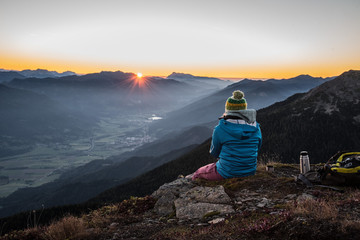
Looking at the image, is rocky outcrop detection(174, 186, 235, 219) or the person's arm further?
the person's arm

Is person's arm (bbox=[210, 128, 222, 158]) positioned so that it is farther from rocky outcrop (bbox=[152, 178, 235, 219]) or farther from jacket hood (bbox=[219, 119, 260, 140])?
rocky outcrop (bbox=[152, 178, 235, 219])

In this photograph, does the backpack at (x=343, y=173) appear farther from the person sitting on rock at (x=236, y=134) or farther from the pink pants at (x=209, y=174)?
the pink pants at (x=209, y=174)

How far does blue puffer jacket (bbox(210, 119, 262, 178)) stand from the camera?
7.57m

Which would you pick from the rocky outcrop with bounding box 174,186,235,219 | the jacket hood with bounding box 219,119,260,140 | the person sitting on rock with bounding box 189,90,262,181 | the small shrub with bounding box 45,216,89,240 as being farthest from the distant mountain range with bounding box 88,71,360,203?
the small shrub with bounding box 45,216,89,240

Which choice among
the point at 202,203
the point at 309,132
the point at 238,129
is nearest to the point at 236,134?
the point at 238,129

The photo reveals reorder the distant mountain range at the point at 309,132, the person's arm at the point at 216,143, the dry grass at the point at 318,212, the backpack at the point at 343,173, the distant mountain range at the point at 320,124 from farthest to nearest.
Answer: the distant mountain range at the point at 309,132 → the distant mountain range at the point at 320,124 → the person's arm at the point at 216,143 → the backpack at the point at 343,173 → the dry grass at the point at 318,212

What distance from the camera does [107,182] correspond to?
174 meters

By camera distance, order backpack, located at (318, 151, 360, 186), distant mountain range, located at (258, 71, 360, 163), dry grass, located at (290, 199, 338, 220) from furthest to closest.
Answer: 1. distant mountain range, located at (258, 71, 360, 163)
2. backpack, located at (318, 151, 360, 186)
3. dry grass, located at (290, 199, 338, 220)

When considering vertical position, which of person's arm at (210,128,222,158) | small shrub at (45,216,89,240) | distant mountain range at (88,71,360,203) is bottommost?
distant mountain range at (88,71,360,203)

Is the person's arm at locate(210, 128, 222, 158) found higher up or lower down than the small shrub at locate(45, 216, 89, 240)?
higher up

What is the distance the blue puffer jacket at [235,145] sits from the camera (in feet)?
24.8

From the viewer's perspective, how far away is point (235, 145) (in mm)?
7672

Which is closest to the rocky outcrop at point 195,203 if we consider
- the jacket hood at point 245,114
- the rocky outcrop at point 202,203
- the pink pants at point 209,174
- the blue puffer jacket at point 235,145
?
the rocky outcrop at point 202,203

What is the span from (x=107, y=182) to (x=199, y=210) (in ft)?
600
